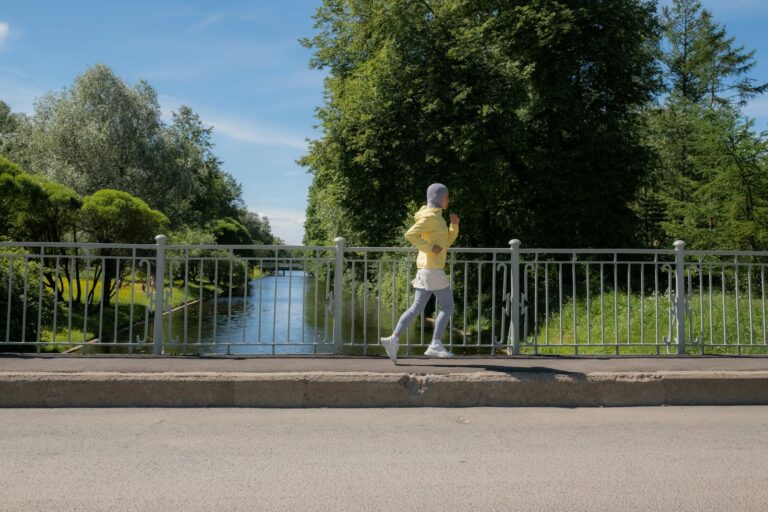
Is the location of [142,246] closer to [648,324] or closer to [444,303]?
[444,303]

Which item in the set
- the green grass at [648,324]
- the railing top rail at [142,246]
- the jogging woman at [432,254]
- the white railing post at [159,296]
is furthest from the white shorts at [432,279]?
the white railing post at [159,296]

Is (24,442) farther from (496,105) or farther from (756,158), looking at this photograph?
(756,158)

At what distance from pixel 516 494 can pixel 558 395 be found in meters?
2.51

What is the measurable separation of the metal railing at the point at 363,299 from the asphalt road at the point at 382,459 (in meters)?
1.76

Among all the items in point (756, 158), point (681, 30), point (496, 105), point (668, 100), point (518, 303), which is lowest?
point (518, 303)

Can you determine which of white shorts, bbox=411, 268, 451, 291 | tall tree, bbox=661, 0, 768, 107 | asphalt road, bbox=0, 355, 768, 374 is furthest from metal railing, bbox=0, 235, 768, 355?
tall tree, bbox=661, 0, 768, 107

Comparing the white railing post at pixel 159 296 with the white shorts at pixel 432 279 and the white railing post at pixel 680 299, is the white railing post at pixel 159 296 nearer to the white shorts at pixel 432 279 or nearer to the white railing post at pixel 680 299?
the white shorts at pixel 432 279

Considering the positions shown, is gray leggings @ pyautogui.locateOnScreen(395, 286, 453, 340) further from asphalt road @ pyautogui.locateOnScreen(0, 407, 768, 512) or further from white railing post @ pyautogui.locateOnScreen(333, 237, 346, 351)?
white railing post @ pyautogui.locateOnScreen(333, 237, 346, 351)

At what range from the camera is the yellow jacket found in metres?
6.14

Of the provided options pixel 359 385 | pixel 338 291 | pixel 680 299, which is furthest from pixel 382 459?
pixel 680 299

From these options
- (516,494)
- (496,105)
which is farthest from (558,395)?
(496,105)

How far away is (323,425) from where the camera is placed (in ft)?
16.4

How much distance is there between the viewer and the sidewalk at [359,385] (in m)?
5.51

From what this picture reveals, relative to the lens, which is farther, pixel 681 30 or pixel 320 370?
pixel 681 30
